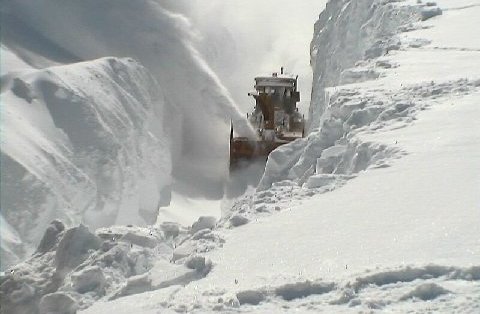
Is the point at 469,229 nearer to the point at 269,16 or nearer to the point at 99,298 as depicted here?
the point at 99,298

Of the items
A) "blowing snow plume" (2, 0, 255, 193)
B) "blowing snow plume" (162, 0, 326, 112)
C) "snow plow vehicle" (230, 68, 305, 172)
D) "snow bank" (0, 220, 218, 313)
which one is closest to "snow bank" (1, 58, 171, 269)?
"blowing snow plume" (2, 0, 255, 193)

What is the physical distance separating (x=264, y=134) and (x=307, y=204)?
374 inches

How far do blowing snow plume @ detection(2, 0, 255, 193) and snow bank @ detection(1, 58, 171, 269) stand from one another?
1.10 meters

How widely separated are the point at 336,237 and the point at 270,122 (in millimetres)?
11338

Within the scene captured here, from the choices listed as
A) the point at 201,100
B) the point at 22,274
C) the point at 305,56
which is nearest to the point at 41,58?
the point at 201,100

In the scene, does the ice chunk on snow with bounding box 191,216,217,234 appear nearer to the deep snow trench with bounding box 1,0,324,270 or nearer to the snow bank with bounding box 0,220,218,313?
the snow bank with bounding box 0,220,218,313

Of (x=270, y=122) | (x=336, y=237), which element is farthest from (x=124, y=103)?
(x=336, y=237)

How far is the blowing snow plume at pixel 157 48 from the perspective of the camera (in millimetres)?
17250

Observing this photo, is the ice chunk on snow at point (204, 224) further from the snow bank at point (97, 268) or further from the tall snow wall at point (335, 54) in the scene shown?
the tall snow wall at point (335, 54)

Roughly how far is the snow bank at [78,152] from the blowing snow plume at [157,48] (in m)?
1.10

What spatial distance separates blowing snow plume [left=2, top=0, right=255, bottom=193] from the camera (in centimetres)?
1725

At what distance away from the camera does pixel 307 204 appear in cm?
484

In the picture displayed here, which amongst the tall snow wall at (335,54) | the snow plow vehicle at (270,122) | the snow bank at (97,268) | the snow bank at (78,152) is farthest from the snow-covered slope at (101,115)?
the snow bank at (97,268)

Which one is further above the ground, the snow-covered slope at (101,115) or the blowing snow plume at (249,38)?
the blowing snow plume at (249,38)
